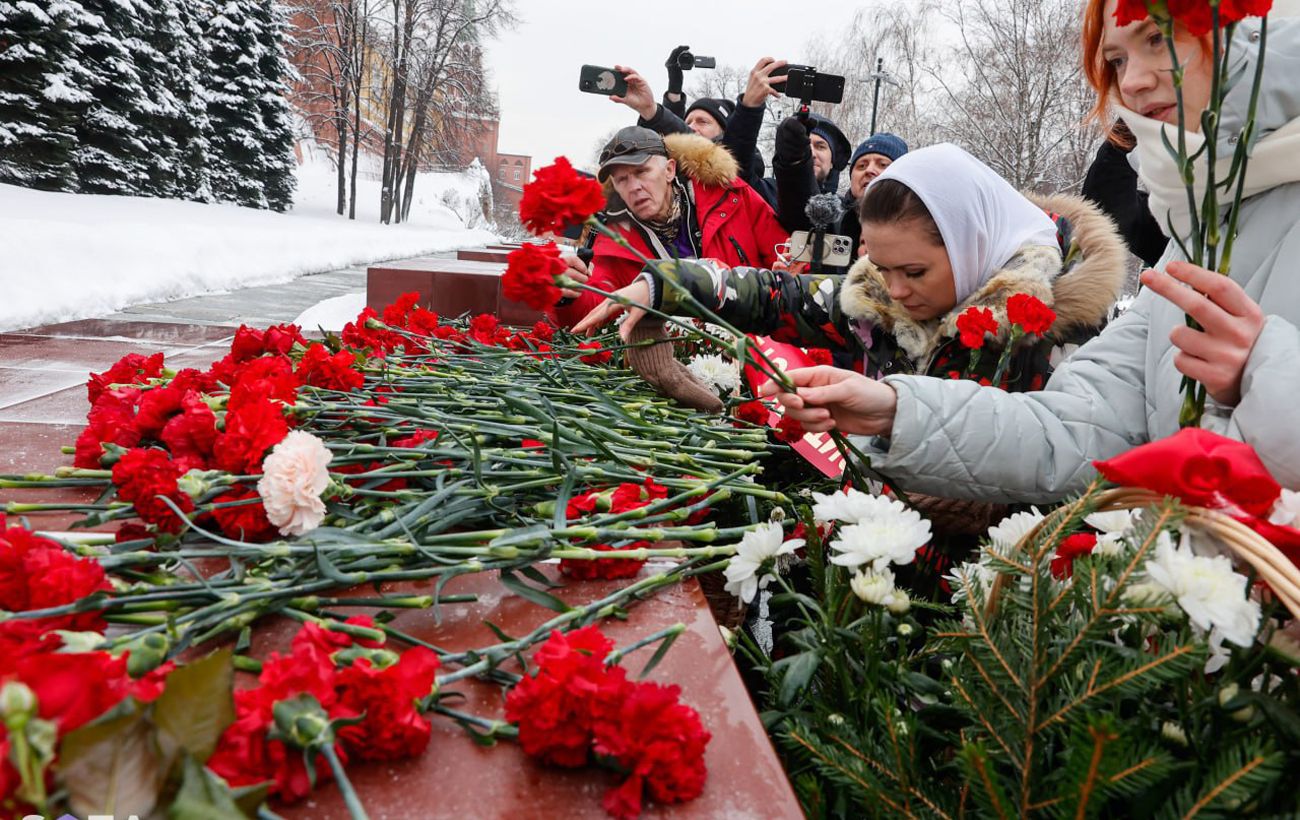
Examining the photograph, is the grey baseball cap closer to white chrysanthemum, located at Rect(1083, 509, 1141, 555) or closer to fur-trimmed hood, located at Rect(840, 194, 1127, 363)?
fur-trimmed hood, located at Rect(840, 194, 1127, 363)

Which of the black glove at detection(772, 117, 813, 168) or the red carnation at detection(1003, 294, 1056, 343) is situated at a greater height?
the black glove at detection(772, 117, 813, 168)

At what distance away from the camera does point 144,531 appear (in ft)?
3.38

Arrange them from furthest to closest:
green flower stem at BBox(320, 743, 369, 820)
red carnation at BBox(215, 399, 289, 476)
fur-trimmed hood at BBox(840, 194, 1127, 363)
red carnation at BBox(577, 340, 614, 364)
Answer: red carnation at BBox(577, 340, 614, 364) → fur-trimmed hood at BBox(840, 194, 1127, 363) → red carnation at BBox(215, 399, 289, 476) → green flower stem at BBox(320, 743, 369, 820)

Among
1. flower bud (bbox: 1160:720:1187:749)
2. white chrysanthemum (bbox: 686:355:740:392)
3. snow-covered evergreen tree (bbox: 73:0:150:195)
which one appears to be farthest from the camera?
Result: snow-covered evergreen tree (bbox: 73:0:150:195)

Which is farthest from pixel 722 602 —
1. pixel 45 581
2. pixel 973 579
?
pixel 45 581

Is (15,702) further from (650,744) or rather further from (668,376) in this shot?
(668,376)

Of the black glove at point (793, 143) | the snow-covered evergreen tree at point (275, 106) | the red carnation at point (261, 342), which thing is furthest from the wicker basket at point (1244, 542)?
the snow-covered evergreen tree at point (275, 106)

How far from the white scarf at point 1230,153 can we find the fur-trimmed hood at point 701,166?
2.05 metres

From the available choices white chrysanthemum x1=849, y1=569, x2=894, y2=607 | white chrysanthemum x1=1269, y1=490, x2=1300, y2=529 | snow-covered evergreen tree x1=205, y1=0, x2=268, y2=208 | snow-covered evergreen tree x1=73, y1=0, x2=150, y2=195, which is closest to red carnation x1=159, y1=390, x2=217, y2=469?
white chrysanthemum x1=849, y1=569, x2=894, y2=607

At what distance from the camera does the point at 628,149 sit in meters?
2.97

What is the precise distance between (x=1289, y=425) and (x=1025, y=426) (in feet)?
1.38

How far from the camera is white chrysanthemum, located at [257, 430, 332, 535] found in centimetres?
99

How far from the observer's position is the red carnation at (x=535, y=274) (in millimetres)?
1179

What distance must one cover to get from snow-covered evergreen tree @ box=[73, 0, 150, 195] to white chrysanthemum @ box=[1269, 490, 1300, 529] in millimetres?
15962
